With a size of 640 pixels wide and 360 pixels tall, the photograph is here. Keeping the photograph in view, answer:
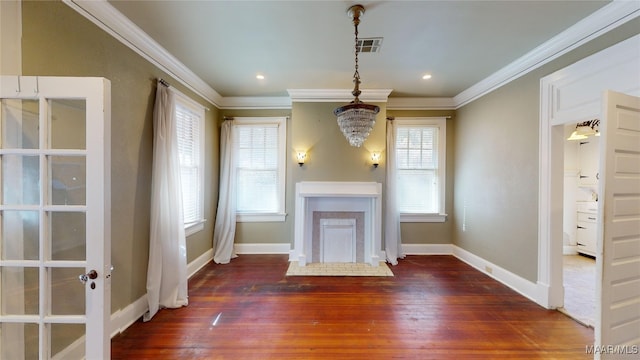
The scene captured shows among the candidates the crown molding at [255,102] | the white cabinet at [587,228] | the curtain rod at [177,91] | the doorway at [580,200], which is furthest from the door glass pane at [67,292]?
the white cabinet at [587,228]

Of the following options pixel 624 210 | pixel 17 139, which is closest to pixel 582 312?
pixel 624 210

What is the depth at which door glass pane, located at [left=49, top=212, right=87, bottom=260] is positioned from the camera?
148 cm

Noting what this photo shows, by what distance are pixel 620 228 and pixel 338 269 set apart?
9.54ft

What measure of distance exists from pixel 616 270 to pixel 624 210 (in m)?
0.42

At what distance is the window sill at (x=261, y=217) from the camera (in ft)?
14.5

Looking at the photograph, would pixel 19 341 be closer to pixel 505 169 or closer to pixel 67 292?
pixel 67 292

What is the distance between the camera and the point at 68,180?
151 centimetres

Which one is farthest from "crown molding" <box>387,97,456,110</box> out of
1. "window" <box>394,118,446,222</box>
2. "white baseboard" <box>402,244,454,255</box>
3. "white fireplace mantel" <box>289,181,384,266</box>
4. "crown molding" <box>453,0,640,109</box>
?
"white baseboard" <box>402,244,454,255</box>

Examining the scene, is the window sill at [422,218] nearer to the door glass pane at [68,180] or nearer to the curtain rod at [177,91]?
the curtain rod at [177,91]

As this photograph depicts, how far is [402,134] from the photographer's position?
14.7ft

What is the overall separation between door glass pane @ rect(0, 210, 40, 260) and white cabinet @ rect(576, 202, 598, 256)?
7.00 meters

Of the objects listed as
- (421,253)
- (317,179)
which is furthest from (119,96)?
(421,253)

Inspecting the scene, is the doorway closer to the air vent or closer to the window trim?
the air vent

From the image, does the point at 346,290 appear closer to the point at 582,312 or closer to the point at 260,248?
the point at 260,248
